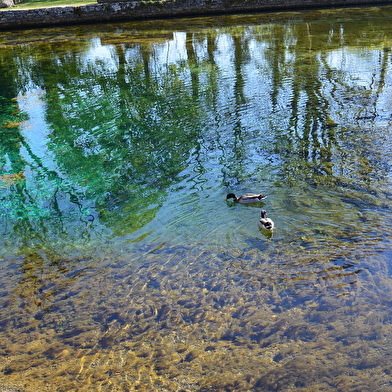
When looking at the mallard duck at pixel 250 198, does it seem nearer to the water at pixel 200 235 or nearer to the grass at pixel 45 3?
the water at pixel 200 235

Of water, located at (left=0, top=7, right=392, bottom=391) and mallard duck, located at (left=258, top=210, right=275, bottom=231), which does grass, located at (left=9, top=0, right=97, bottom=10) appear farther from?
mallard duck, located at (left=258, top=210, right=275, bottom=231)

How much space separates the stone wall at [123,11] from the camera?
2533 centimetres

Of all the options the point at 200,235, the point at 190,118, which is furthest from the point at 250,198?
the point at 190,118

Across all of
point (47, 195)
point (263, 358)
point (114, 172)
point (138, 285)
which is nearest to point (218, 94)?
point (114, 172)

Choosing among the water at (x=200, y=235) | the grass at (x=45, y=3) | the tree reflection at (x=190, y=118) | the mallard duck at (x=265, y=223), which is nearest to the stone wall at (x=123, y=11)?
the grass at (x=45, y=3)

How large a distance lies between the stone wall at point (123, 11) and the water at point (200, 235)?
45.8ft

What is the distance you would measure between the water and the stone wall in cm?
1395

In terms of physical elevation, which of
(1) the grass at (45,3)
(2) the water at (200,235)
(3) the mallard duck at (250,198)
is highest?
(1) the grass at (45,3)

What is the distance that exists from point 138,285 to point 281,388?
2125 millimetres

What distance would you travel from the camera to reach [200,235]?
6078mm

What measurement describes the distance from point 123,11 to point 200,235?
23.2 metres

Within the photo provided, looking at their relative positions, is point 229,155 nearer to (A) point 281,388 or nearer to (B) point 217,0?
(A) point 281,388

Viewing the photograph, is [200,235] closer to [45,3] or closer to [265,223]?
[265,223]

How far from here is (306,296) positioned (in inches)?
189
